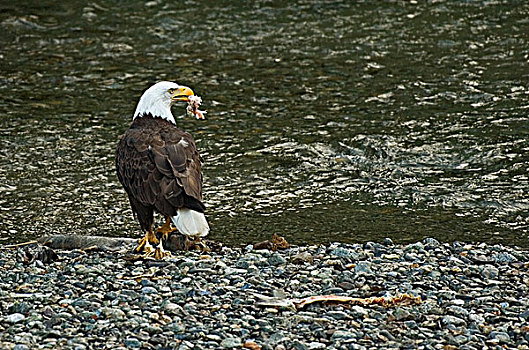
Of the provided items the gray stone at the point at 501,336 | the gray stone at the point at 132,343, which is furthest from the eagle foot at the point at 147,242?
the gray stone at the point at 501,336

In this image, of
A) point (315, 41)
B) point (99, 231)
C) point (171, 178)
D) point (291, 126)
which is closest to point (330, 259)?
point (171, 178)

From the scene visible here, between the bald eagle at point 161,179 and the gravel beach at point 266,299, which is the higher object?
the bald eagle at point 161,179

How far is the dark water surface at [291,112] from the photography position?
922cm

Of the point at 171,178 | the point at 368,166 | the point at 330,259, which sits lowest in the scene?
the point at 368,166

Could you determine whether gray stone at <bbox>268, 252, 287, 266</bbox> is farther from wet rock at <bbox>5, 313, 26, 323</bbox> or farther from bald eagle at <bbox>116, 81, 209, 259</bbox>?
wet rock at <bbox>5, 313, 26, 323</bbox>

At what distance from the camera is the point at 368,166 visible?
10461 millimetres

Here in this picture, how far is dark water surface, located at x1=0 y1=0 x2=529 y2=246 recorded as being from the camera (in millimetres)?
9219

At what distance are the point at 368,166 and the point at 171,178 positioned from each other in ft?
12.3

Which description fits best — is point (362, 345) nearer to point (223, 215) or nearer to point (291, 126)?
point (223, 215)

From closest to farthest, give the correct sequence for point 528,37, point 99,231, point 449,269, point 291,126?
point 449,269
point 99,231
point 291,126
point 528,37

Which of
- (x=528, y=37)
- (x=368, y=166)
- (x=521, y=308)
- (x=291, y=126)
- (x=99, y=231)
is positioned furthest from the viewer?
(x=528, y=37)

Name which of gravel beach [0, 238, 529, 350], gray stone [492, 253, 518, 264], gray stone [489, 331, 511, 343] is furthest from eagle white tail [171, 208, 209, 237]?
gray stone [489, 331, 511, 343]

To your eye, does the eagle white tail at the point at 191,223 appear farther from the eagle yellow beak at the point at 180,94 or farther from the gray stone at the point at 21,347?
the gray stone at the point at 21,347

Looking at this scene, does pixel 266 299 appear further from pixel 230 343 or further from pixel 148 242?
pixel 148 242
